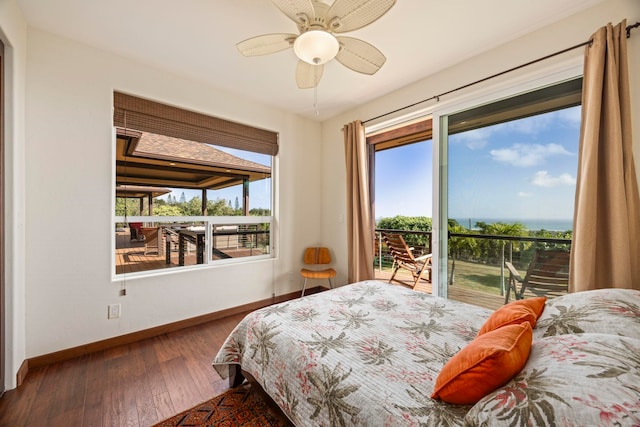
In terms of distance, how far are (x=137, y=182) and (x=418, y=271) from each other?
373 centimetres

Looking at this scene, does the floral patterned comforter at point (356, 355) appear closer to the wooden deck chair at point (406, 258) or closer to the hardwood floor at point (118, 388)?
the hardwood floor at point (118, 388)

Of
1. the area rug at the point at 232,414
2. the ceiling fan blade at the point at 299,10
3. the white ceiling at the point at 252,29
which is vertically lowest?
the area rug at the point at 232,414

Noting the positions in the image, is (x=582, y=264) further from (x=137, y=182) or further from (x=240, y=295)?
(x=137, y=182)

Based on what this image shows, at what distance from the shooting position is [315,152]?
12.8 feet

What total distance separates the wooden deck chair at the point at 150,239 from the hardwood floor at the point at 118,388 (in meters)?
0.86

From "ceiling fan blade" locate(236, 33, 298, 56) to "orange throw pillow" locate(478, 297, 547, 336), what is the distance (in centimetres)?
193

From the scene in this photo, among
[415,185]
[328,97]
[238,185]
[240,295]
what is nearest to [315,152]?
[328,97]

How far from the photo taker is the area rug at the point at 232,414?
4.81 ft

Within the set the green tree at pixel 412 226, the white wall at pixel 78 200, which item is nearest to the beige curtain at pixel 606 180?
the green tree at pixel 412 226

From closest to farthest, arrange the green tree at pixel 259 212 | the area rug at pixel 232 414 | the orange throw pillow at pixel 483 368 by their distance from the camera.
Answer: the orange throw pillow at pixel 483 368, the area rug at pixel 232 414, the green tree at pixel 259 212

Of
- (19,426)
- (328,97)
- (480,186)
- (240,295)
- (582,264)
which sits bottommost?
(19,426)

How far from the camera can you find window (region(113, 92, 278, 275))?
246 centimetres

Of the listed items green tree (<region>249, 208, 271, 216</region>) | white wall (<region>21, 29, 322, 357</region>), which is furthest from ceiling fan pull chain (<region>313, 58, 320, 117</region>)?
green tree (<region>249, 208, 271, 216</region>)

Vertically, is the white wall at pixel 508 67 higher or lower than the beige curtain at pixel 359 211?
higher
